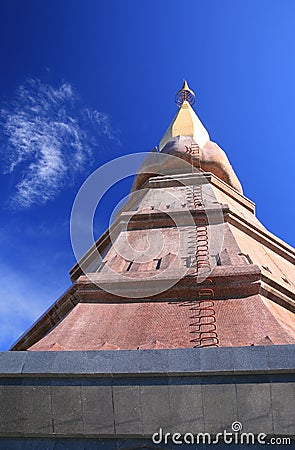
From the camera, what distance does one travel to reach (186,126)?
83.0 ft

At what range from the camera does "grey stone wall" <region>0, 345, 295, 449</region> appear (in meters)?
7.31

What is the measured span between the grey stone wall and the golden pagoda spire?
16.6m

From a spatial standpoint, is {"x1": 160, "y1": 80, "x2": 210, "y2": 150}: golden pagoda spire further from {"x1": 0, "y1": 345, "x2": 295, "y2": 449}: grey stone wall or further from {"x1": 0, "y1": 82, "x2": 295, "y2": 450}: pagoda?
{"x1": 0, "y1": 345, "x2": 295, "y2": 449}: grey stone wall

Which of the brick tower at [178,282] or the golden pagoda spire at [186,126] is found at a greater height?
the golden pagoda spire at [186,126]

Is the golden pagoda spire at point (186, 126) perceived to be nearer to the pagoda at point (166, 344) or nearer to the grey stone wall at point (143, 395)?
the pagoda at point (166, 344)

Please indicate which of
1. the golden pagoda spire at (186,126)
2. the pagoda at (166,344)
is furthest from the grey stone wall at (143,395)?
the golden pagoda spire at (186,126)

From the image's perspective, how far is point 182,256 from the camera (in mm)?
13641

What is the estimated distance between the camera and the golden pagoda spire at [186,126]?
2438 centimetres

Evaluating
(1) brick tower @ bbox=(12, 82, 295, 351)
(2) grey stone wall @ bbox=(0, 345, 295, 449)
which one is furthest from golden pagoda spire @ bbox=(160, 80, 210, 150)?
(2) grey stone wall @ bbox=(0, 345, 295, 449)

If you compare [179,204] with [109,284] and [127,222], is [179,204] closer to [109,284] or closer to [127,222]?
[127,222]

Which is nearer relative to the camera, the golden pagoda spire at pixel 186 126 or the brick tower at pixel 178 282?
the brick tower at pixel 178 282

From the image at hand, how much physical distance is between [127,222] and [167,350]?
865cm

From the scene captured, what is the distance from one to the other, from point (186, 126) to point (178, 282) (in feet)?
48.7

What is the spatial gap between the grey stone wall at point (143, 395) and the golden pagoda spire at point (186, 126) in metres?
16.6
